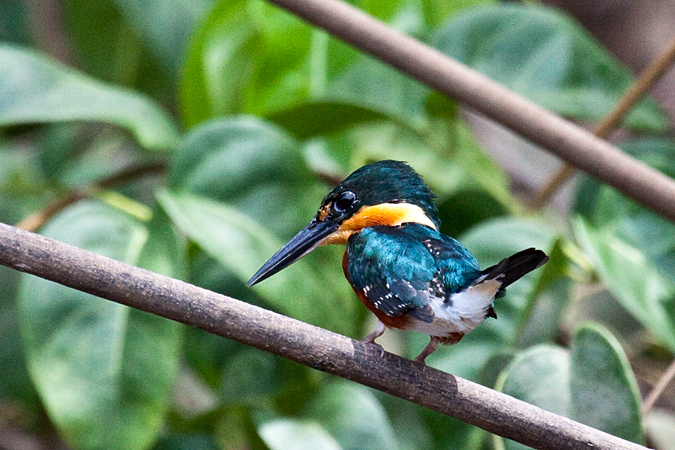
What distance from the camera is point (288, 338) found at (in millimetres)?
553

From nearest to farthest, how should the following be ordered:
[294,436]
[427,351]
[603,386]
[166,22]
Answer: [427,351]
[603,386]
[294,436]
[166,22]

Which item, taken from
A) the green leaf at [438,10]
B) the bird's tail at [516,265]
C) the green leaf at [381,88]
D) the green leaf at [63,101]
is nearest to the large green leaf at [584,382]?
the bird's tail at [516,265]

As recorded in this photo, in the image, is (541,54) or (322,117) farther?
(541,54)

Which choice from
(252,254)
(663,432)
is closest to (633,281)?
(663,432)

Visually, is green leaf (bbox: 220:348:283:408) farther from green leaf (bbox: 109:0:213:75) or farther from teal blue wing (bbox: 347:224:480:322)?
green leaf (bbox: 109:0:213:75)

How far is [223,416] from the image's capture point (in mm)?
1150

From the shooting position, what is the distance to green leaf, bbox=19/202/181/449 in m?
0.96

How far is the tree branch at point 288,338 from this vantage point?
1.77ft

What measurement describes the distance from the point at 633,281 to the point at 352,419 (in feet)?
1.42

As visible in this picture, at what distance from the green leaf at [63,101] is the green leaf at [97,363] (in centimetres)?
25

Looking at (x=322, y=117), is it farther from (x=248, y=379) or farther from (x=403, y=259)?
(x=403, y=259)

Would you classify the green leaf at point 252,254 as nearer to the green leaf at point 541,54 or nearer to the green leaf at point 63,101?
the green leaf at point 63,101

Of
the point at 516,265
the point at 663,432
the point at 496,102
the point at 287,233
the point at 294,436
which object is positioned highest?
the point at 516,265

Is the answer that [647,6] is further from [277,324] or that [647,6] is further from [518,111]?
[277,324]
